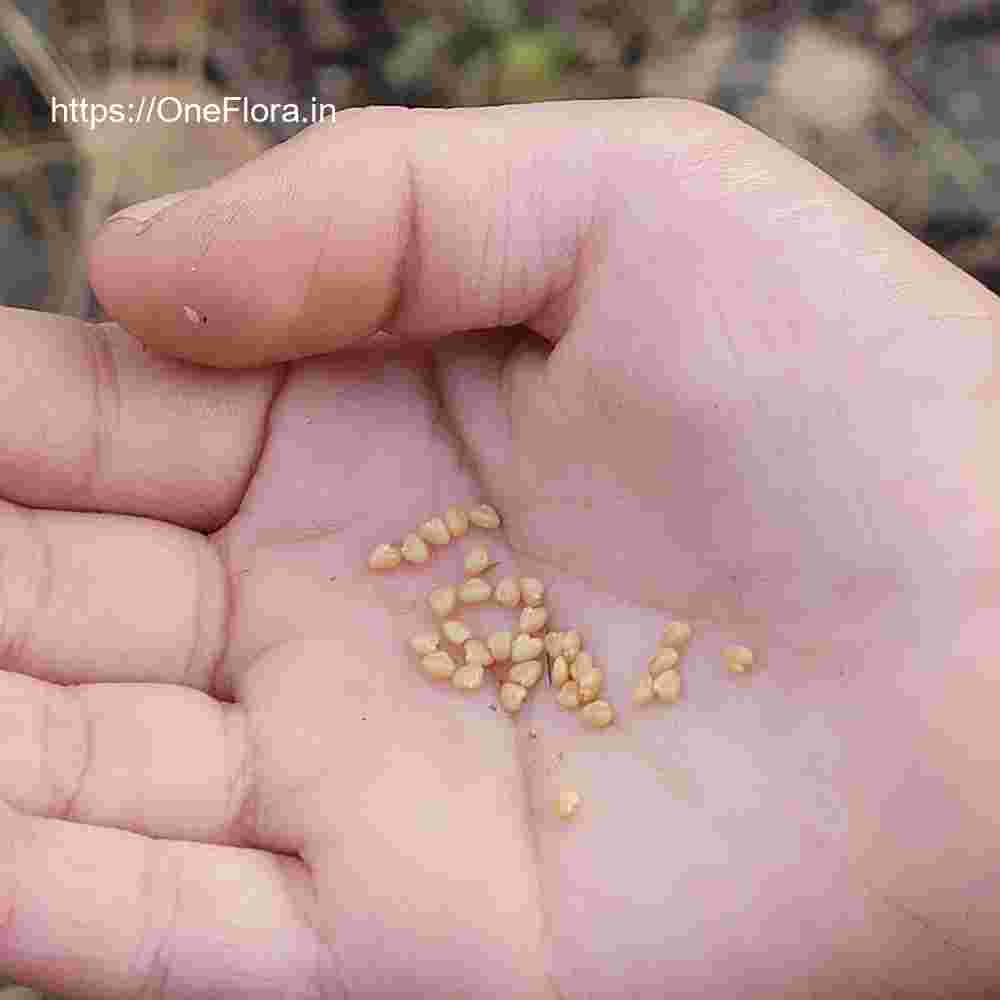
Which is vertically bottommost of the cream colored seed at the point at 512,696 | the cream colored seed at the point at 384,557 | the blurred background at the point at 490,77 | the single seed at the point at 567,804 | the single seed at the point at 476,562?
the single seed at the point at 567,804

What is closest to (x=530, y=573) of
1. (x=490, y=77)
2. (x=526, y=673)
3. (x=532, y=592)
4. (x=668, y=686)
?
(x=532, y=592)

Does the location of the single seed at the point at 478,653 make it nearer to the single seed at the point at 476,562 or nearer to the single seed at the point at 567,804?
the single seed at the point at 476,562

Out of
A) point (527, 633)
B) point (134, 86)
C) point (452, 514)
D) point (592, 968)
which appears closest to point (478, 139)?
point (452, 514)

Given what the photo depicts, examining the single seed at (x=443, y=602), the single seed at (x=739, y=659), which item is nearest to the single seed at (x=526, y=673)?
the single seed at (x=443, y=602)

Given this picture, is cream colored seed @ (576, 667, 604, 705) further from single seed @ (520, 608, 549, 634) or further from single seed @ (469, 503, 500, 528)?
single seed @ (469, 503, 500, 528)

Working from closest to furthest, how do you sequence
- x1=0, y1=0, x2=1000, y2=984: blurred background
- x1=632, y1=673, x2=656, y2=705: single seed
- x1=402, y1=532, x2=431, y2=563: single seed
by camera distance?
x1=632, y1=673, x2=656, y2=705: single seed
x1=402, y1=532, x2=431, y2=563: single seed
x1=0, y1=0, x2=1000, y2=984: blurred background

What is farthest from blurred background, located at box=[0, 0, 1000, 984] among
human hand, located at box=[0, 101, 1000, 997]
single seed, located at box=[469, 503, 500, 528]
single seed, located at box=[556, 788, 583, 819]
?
single seed, located at box=[556, 788, 583, 819]
